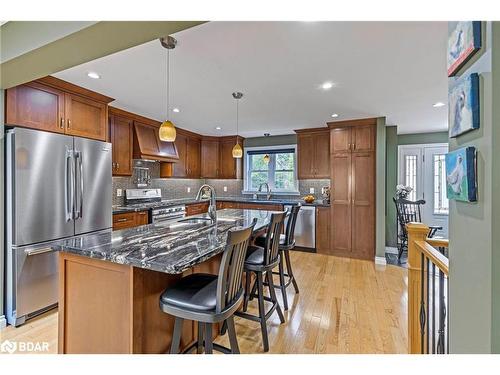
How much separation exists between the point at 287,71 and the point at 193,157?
3.64 meters

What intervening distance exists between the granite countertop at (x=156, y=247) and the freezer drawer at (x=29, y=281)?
3.32 feet

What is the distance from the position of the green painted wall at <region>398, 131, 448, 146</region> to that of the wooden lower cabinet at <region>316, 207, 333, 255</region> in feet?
8.39

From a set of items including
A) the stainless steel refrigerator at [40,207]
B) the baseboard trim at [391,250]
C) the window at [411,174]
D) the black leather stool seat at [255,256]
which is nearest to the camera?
the black leather stool seat at [255,256]

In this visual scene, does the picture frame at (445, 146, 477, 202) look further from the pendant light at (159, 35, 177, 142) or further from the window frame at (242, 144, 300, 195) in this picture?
the window frame at (242, 144, 300, 195)

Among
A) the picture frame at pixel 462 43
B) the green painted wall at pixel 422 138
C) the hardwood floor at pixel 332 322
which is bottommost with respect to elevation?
the hardwood floor at pixel 332 322

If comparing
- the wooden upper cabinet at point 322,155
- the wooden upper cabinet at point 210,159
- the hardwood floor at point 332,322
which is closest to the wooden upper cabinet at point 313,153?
the wooden upper cabinet at point 322,155

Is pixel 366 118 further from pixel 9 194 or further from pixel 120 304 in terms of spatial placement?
pixel 9 194

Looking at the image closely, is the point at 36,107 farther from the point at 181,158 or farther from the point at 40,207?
the point at 181,158

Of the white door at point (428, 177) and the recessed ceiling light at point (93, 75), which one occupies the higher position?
the recessed ceiling light at point (93, 75)

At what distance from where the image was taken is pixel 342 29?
1.77 metres

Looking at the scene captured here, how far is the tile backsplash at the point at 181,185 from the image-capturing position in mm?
4293

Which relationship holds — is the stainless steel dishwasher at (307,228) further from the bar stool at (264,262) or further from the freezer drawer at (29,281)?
the freezer drawer at (29,281)

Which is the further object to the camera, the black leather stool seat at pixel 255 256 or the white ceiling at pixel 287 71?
the black leather stool seat at pixel 255 256
